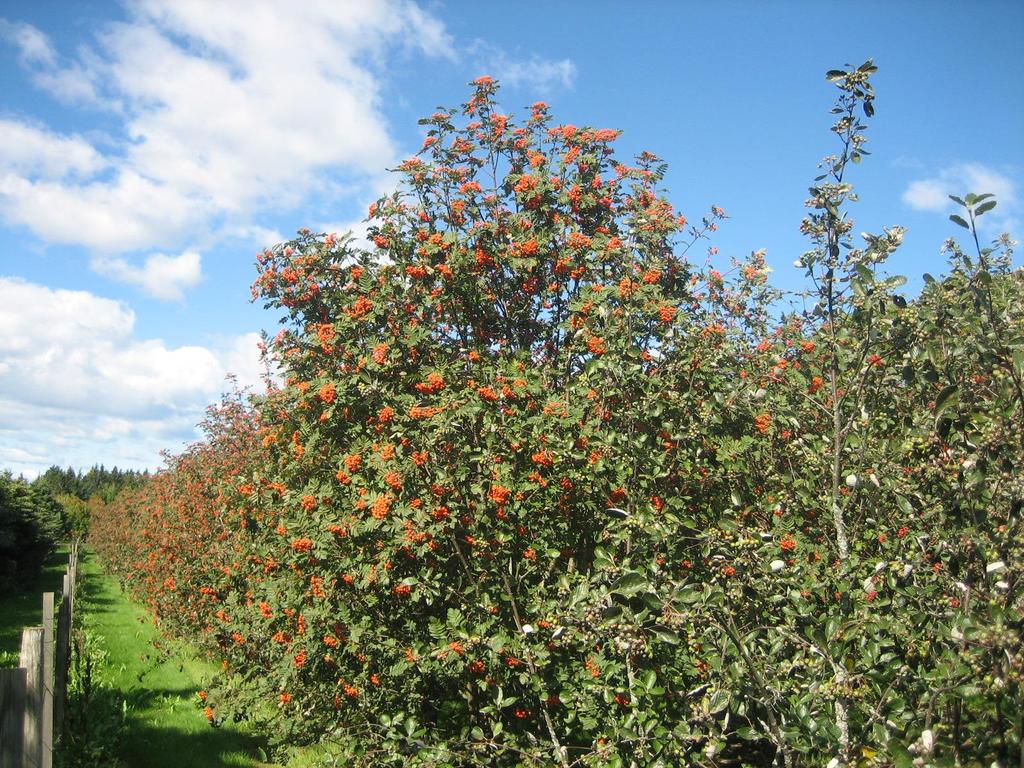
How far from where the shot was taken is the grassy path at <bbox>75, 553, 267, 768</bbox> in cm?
757

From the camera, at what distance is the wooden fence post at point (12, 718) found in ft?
9.77

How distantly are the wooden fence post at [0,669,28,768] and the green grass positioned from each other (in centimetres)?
663

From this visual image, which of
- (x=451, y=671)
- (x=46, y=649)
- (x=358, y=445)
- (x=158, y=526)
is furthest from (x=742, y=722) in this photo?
(x=158, y=526)

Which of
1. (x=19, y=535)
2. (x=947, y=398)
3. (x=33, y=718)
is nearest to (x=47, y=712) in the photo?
(x=33, y=718)

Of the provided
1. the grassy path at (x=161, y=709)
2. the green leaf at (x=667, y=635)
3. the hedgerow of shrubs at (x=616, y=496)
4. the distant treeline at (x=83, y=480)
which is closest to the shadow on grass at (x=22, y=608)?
the grassy path at (x=161, y=709)

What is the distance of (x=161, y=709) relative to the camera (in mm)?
9359

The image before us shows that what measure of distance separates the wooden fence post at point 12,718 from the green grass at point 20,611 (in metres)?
6.63

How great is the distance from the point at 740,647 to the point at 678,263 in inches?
188

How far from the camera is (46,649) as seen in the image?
11.7ft

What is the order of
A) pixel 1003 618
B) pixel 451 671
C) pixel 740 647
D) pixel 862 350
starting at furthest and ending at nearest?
pixel 451 671
pixel 862 350
pixel 740 647
pixel 1003 618

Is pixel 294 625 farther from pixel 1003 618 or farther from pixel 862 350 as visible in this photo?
pixel 1003 618

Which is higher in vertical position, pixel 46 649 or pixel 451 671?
pixel 46 649

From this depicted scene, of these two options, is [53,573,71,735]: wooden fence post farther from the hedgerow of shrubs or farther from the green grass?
the green grass

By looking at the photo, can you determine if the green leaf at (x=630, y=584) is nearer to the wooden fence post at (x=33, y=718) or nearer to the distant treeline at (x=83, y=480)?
the wooden fence post at (x=33, y=718)
